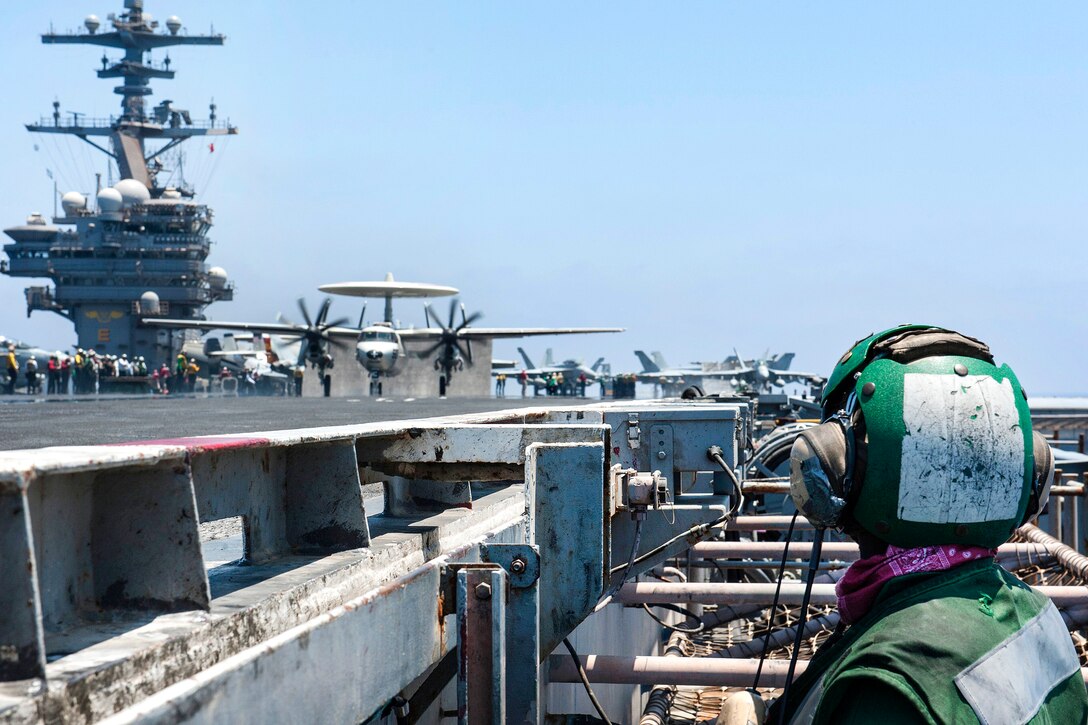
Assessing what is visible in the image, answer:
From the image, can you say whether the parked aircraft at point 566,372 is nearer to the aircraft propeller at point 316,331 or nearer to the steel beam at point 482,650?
the aircraft propeller at point 316,331

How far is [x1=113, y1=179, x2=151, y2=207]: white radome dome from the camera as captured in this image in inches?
2648

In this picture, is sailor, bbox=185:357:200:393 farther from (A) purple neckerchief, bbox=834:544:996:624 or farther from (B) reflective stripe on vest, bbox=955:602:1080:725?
(B) reflective stripe on vest, bbox=955:602:1080:725

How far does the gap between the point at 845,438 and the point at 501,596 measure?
1025 millimetres

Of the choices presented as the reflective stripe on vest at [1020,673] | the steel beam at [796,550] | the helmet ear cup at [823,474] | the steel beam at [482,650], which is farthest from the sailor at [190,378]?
the reflective stripe on vest at [1020,673]

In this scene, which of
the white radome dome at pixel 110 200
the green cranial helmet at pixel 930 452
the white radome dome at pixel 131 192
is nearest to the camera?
the green cranial helmet at pixel 930 452

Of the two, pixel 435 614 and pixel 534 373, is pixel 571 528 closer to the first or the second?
pixel 435 614

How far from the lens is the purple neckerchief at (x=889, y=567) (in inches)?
102

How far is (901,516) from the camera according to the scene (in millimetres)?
2590

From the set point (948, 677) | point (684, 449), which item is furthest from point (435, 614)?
point (684, 449)

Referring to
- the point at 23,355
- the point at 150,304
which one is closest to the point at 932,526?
the point at 23,355

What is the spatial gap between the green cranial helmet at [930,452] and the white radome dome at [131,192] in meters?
70.7

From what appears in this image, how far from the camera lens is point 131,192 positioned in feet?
222

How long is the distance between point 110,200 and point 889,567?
232 ft

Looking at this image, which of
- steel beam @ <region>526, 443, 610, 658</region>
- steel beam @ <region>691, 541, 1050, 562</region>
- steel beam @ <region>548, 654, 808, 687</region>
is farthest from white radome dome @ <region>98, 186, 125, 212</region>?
steel beam @ <region>526, 443, 610, 658</region>
